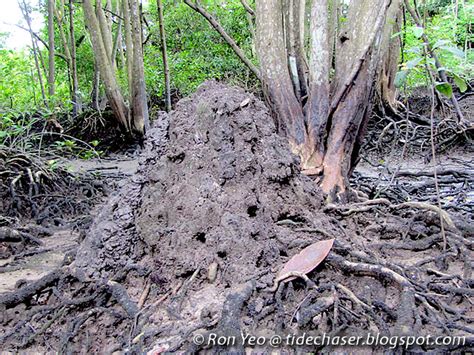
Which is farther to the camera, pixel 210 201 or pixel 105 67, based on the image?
pixel 105 67

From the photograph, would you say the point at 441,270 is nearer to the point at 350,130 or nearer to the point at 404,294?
the point at 404,294

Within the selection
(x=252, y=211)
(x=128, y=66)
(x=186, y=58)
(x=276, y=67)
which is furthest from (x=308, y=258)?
(x=186, y=58)

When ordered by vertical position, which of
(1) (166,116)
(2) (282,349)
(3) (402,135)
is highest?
(1) (166,116)

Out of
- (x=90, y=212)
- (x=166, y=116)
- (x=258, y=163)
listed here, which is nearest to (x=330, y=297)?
(x=258, y=163)

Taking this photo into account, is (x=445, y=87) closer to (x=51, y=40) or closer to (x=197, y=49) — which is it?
(x=51, y=40)

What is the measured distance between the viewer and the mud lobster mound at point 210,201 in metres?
2.58

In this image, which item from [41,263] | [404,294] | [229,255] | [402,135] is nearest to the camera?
[404,294]

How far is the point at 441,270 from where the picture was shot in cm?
259

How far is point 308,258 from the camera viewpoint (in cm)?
242

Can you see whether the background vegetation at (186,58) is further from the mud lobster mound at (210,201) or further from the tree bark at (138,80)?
the mud lobster mound at (210,201)

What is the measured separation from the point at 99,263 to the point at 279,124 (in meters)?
2.22

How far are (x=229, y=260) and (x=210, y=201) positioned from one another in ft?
1.37

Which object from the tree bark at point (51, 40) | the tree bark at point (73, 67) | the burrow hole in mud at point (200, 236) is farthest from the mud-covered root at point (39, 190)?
the tree bark at point (51, 40)

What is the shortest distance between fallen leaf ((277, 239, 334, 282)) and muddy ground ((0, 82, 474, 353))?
45mm
